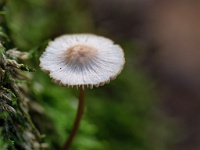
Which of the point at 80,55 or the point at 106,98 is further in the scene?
the point at 106,98

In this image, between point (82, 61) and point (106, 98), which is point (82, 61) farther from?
point (106, 98)

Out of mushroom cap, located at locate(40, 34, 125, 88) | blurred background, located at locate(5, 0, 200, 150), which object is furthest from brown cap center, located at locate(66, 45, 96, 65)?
blurred background, located at locate(5, 0, 200, 150)

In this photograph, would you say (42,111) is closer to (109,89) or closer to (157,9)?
(109,89)

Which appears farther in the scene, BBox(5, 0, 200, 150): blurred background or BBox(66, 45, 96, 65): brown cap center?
BBox(5, 0, 200, 150): blurred background

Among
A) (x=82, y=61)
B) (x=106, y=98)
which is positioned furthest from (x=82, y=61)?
(x=106, y=98)

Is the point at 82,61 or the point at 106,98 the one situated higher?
the point at 106,98

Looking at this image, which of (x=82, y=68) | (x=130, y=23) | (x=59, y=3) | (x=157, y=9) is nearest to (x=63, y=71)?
(x=82, y=68)

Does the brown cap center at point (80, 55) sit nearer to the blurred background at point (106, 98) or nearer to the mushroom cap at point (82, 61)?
the mushroom cap at point (82, 61)

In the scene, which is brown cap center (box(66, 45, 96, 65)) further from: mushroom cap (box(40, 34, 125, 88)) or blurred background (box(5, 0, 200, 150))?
blurred background (box(5, 0, 200, 150))
